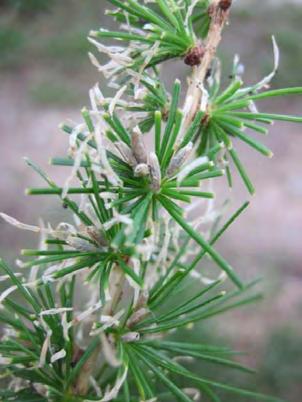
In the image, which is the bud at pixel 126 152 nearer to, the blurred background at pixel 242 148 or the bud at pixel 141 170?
the bud at pixel 141 170

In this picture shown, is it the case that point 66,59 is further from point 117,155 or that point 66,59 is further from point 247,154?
point 117,155

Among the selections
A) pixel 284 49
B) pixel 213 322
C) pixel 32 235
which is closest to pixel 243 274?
pixel 213 322

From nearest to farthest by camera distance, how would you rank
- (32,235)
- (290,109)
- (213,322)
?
(213,322) < (32,235) < (290,109)

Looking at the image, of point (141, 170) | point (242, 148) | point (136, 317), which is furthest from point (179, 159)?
point (242, 148)

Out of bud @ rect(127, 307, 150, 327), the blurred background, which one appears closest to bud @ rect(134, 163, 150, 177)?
bud @ rect(127, 307, 150, 327)

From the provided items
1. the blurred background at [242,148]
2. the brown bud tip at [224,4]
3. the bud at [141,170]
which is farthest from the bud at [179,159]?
the blurred background at [242,148]
